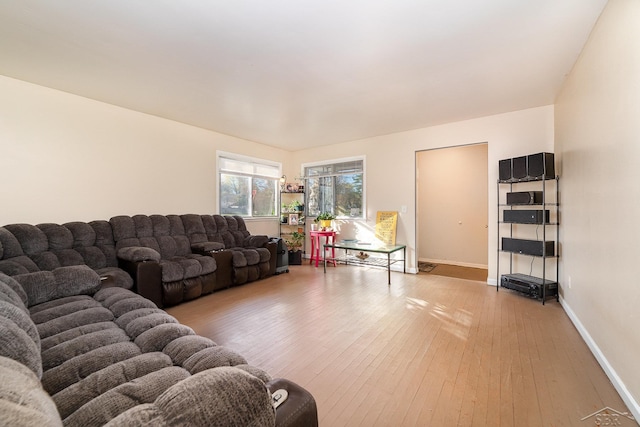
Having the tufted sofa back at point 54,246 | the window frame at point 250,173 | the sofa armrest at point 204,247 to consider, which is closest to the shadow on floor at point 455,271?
the window frame at point 250,173

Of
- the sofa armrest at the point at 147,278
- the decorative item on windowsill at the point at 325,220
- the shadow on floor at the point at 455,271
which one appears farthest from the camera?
the decorative item on windowsill at the point at 325,220

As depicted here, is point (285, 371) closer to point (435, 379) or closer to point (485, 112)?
point (435, 379)

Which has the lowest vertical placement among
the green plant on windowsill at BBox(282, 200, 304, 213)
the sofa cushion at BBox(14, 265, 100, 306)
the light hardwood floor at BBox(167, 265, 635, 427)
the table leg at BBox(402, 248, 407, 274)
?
the light hardwood floor at BBox(167, 265, 635, 427)

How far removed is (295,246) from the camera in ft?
19.7

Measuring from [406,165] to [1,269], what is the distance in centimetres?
535

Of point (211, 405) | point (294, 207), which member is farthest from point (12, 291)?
point (294, 207)

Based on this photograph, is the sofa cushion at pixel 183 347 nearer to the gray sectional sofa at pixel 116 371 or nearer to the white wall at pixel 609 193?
the gray sectional sofa at pixel 116 371

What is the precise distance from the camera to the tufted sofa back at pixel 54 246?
2635 mm

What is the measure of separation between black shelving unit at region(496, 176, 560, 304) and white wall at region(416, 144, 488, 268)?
1.39 metres

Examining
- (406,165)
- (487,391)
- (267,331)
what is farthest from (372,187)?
(487,391)

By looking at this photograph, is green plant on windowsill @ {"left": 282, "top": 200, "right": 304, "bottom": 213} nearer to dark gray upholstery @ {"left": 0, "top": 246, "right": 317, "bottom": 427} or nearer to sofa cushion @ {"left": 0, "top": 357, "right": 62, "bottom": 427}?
dark gray upholstery @ {"left": 0, "top": 246, "right": 317, "bottom": 427}

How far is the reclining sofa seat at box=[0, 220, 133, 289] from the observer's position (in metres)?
2.64

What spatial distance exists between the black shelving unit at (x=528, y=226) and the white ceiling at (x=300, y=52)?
1173 mm

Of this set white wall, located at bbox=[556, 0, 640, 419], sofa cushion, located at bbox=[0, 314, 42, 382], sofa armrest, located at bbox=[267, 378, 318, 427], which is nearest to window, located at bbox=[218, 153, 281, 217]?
sofa cushion, located at bbox=[0, 314, 42, 382]
